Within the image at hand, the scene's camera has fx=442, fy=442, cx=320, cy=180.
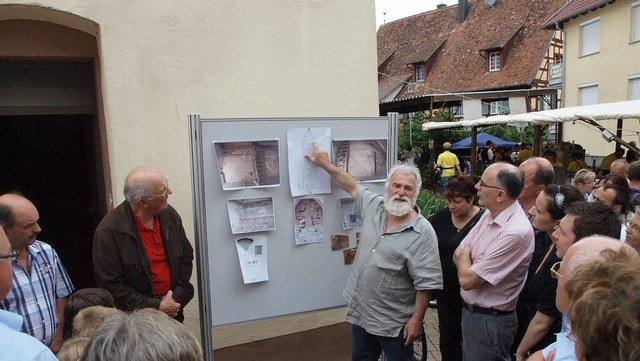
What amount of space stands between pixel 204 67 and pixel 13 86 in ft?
5.17

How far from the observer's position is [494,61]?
1121 inches

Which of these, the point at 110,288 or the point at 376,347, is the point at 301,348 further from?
the point at 110,288

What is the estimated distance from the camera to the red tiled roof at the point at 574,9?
17.6 m

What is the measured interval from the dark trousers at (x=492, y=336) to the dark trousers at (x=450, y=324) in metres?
0.58

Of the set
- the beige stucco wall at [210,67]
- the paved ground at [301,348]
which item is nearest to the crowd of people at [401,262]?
the beige stucco wall at [210,67]

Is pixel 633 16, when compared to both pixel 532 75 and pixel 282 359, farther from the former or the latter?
pixel 282 359

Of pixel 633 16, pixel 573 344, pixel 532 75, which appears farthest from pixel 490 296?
pixel 532 75

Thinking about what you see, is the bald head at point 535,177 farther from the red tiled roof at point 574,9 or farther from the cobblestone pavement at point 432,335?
the red tiled roof at point 574,9

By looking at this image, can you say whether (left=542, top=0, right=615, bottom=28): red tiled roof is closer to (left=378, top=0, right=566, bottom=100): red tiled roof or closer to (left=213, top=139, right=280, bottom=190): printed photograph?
(left=378, top=0, right=566, bottom=100): red tiled roof

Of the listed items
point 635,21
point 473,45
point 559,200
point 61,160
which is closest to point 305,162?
point 559,200

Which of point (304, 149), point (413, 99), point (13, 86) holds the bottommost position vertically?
point (304, 149)

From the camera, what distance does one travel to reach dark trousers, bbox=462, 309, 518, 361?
2.54 metres

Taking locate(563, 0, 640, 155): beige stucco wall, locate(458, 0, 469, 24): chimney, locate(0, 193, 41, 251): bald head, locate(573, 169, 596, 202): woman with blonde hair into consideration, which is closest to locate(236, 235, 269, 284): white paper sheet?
locate(0, 193, 41, 251): bald head

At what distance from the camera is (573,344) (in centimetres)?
148
